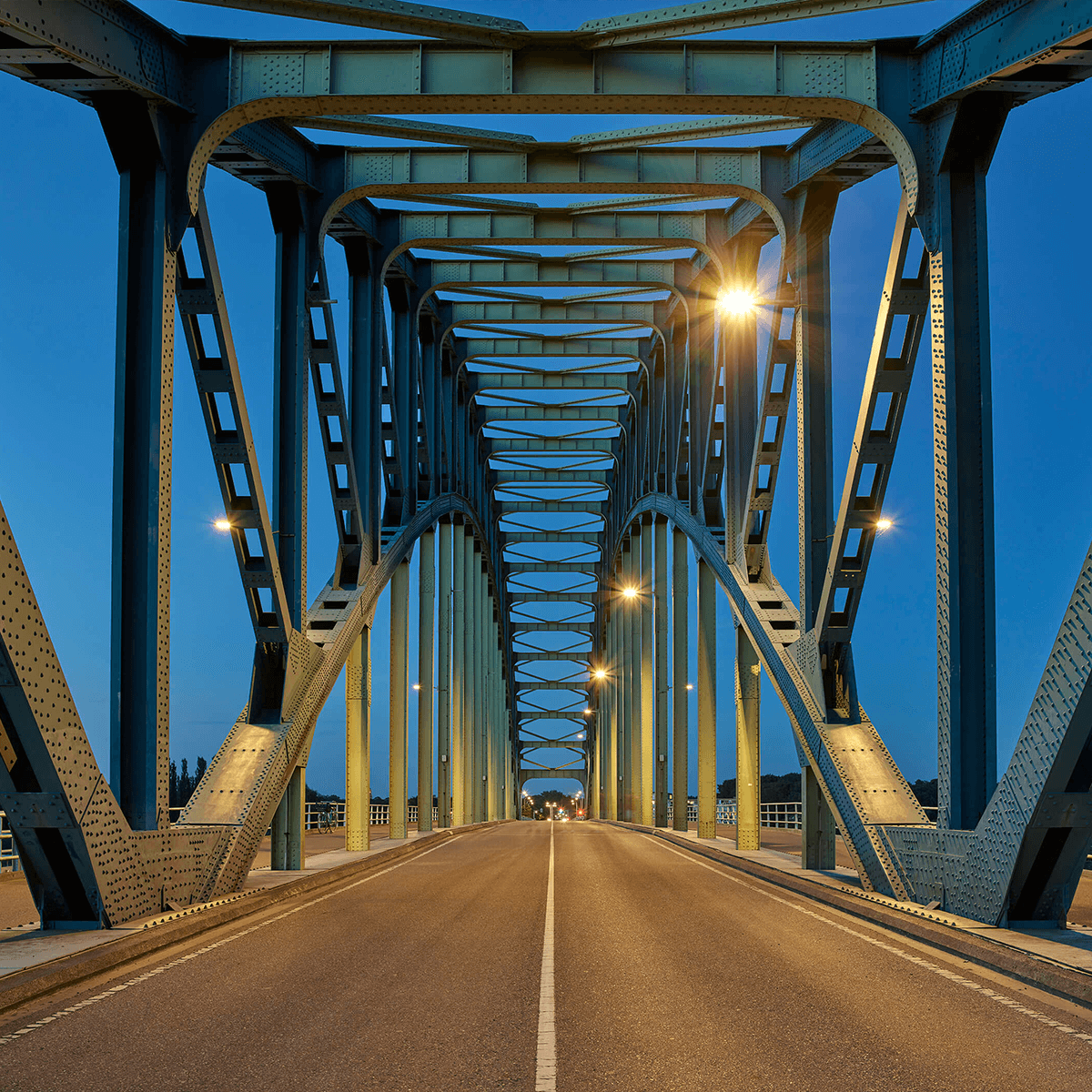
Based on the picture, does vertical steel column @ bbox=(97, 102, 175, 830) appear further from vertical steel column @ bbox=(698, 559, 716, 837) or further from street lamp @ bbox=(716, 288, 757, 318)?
vertical steel column @ bbox=(698, 559, 716, 837)

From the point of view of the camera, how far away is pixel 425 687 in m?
32.0

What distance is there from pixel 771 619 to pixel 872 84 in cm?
891

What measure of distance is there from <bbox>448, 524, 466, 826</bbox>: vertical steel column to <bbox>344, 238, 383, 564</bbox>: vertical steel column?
15.4 meters

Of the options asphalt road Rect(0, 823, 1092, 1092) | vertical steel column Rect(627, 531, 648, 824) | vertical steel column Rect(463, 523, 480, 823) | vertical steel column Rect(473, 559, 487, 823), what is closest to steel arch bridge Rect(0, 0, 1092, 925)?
asphalt road Rect(0, 823, 1092, 1092)

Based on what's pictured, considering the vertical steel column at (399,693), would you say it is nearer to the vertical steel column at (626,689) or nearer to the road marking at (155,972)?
the road marking at (155,972)

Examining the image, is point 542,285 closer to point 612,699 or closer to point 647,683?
point 647,683

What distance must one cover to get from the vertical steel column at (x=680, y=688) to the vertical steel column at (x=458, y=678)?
7832 millimetres

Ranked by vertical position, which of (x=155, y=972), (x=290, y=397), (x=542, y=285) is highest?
(x=542, y=285)

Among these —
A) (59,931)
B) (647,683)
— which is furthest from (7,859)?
(647,683)

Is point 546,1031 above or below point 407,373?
below

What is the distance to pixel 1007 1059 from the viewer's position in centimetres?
614

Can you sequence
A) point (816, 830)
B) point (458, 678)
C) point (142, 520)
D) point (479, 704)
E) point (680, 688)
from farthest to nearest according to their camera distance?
point (479, 704) → point (458, 678) → point (680, 688) → point (816, 830) → point (142, 520)

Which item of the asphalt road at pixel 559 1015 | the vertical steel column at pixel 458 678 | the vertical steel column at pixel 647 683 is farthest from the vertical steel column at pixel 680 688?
the asphalt road at pixel 559 1015

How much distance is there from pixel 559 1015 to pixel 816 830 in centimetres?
1117
